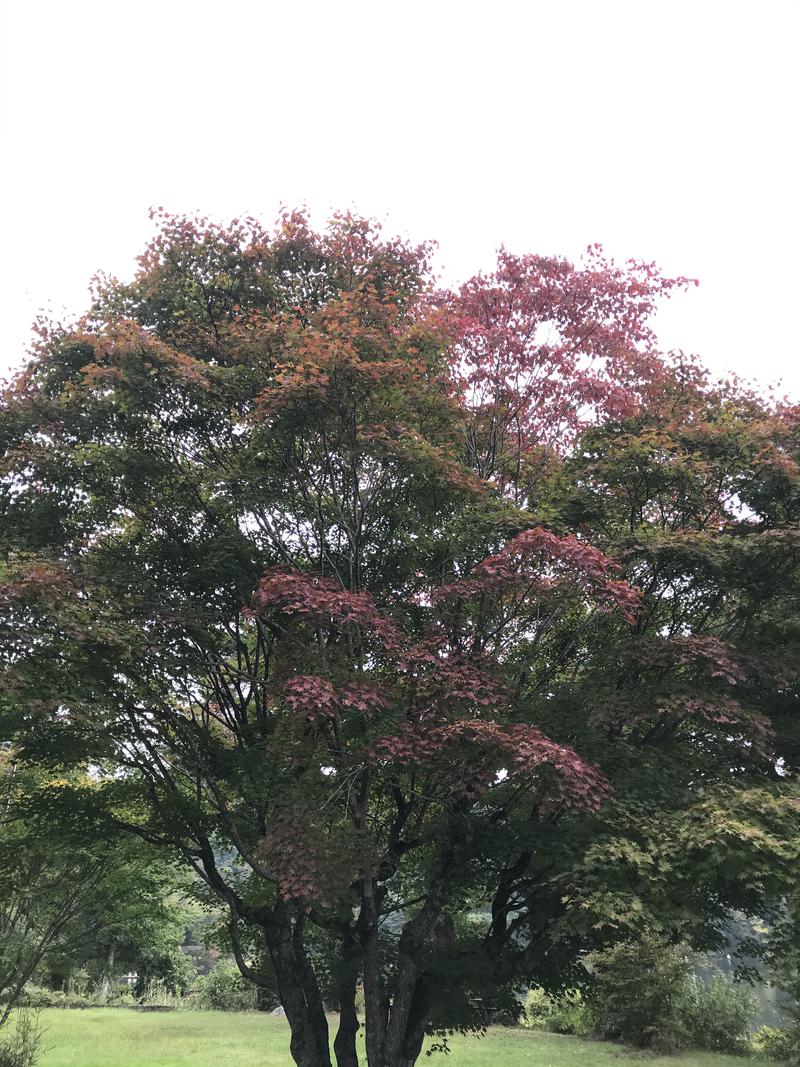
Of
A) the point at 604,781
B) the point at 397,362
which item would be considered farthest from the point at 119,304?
the point at 604,781

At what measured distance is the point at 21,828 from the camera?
12328 millimetres

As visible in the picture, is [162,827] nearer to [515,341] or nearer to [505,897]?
[505,897]

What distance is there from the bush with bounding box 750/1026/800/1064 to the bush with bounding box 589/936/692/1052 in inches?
65.6

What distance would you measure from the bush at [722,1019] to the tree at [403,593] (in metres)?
12.9

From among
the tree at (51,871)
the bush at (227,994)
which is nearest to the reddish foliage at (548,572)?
the tree at (51,871)

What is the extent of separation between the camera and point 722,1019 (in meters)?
18.8

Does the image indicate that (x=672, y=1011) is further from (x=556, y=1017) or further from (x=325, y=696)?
(x=325, y=696)

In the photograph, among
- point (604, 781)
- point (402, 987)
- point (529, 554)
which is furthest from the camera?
point (402, 987)

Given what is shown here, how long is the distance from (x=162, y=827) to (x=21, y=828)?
14.9 ft

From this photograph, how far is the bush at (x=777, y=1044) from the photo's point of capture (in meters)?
16.2

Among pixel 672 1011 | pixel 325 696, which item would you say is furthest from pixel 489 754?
pixel 672 1011

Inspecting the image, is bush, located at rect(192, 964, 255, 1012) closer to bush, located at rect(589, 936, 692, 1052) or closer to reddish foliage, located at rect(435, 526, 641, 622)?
bush, located at rect(589, 936, 692, 1052)

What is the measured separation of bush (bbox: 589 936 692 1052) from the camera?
17.1 metres

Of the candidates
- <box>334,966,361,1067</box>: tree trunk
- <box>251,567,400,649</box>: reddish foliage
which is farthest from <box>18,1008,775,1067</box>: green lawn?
<box>251,567,400,649</box>: reddish foliage
